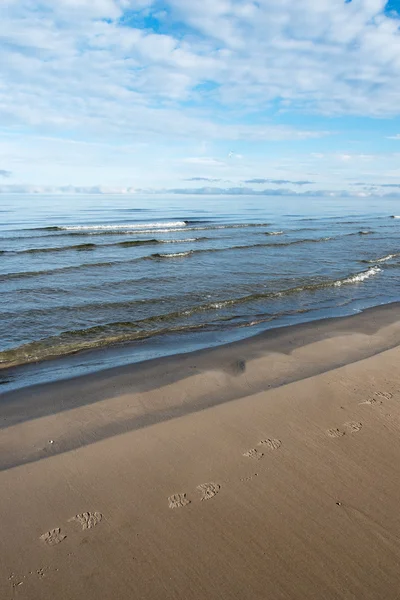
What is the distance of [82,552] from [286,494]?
1.84 metres

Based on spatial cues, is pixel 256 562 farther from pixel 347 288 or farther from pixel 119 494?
pixel 347 288

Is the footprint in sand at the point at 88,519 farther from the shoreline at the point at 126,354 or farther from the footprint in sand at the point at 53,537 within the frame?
the shoreline at the point at 126,354

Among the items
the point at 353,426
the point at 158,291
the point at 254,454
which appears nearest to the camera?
the point at 254,454

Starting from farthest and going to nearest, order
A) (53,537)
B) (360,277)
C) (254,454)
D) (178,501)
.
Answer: (360,277)
(254,454)
(178,501)
(53,537)

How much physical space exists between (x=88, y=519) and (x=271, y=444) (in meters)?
2.09

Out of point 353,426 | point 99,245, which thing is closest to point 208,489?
point 353,426

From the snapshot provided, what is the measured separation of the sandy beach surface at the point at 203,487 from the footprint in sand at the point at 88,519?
2cm

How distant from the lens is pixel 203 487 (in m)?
3.95

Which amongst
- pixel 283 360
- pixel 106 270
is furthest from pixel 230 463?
pixel 106 270

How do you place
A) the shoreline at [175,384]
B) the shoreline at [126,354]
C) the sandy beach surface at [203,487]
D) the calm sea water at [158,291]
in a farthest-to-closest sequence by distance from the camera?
the calm sea water at [158,291] → the shoreline at [126,354] → the shoreline at [175,384] → the sandy beach surface at [203,487]

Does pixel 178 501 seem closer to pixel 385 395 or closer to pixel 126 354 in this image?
pixel 385 395

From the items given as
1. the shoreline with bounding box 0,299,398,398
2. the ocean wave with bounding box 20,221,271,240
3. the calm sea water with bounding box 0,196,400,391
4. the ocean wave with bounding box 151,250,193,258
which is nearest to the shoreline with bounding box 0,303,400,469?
the shoreline with bounding box 0,299,398,398

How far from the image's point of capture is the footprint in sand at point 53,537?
3.34 meters

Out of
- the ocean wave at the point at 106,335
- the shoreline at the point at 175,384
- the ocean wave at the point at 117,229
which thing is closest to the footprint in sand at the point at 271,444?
the shoreline at the point at 175,384
